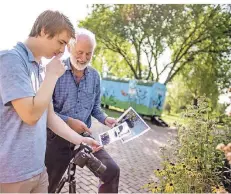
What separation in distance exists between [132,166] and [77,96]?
4026 mm

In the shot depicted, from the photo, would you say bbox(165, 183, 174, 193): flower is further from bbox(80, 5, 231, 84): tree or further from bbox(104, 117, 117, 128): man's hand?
bbox(80, 5, 231, 84): tree

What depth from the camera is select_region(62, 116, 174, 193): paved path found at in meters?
5.04

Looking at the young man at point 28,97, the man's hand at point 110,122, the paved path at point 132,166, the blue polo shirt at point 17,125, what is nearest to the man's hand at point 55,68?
the young man at point 28,97

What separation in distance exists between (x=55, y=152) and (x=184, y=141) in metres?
1.78

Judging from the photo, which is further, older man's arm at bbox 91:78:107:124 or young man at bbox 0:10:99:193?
older man's arm at bbox 91:78:107:124

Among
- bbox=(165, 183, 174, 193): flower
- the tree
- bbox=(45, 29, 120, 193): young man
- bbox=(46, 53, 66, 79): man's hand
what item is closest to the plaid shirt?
bbox=(45, 29, 120, 193): young man

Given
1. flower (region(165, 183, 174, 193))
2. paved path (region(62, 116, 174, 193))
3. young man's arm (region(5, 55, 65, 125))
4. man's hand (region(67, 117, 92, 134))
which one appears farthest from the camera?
paved path (region(62, 116, 174, 193))

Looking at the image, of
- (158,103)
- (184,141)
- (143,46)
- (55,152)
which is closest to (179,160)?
(184,141)

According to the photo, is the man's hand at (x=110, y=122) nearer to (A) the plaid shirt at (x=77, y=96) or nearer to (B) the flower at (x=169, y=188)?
(A) the plaid shirt at (x=77, y=96)

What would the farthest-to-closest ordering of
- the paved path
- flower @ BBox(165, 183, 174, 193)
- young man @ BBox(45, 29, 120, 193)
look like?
the paved path < flower @ BBox(165, 183, 174, 193) < young man @ BBox(45, 29, 120, 193)

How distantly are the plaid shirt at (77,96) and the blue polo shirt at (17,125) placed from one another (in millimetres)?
1077

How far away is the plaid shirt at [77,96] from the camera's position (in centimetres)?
299

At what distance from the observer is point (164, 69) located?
2273cm

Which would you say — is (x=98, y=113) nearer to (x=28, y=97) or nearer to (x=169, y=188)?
(x=169, y=188)
